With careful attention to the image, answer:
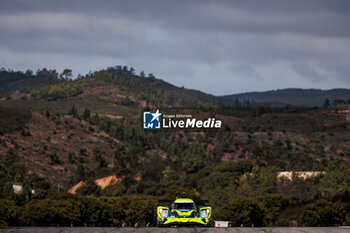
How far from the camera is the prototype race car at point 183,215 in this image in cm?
4416

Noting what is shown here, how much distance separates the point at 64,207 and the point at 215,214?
41356mm

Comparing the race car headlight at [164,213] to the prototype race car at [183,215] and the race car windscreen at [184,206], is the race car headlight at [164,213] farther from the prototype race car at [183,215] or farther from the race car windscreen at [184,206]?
the race car windscreen at [184,206]

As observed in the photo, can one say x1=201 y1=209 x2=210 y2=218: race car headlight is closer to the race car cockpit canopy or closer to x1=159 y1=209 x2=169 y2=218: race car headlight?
the race car cockpit canopy

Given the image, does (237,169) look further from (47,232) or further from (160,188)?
(47,232)

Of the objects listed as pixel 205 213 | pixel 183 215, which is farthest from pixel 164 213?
pixel 205 213

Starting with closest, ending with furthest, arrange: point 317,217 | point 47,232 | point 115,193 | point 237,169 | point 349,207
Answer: point 47,232 → point 317,217 → point 349,207 → point 115,193 → point 237,169

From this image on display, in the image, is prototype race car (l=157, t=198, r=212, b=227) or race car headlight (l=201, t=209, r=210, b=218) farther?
race car headlight (l=201, t=209, r=210, b=218)

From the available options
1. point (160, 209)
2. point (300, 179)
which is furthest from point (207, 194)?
point (160, 209)

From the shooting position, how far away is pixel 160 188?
198 meters

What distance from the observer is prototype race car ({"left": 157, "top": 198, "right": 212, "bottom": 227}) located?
145ft

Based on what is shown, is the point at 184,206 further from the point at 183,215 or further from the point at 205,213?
the point at 205,213

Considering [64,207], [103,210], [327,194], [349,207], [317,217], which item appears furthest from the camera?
[327,194]

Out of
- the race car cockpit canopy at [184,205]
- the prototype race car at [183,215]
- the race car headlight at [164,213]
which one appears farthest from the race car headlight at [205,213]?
the race car headlight at [164,213]

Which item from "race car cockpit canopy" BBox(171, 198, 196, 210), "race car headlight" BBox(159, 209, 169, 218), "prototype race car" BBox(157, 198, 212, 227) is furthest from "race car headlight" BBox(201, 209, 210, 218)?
"race car headlight" BBox(159, 209, 169, 218)
